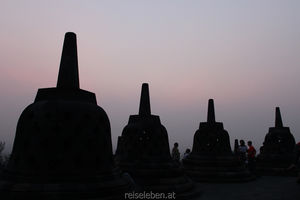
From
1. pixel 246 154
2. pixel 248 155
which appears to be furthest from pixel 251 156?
pixel 246 154

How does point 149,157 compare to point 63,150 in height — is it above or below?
below

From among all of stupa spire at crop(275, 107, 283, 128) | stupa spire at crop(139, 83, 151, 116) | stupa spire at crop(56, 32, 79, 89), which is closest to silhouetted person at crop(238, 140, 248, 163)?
stupa spire at crop(275, 107, 283, 128)

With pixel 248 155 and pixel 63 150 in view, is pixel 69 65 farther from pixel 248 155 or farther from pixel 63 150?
pixel 248 155

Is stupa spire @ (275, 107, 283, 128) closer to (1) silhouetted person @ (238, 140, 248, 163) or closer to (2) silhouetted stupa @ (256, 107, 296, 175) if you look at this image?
(2) silhouetted stupa @ (256, 107, 296, 175)

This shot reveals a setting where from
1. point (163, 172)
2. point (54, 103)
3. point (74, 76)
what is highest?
point (74, 76)

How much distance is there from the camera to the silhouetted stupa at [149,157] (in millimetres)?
10883

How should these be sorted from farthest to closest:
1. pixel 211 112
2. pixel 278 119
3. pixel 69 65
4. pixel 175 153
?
pixel 278 119 < pixel 211 112 < pixel 175 153 < pixel 69 65

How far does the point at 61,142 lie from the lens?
6.76 meters

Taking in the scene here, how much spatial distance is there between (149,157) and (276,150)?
11.8m

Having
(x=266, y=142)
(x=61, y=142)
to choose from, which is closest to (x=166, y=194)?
(x=61, y=142)

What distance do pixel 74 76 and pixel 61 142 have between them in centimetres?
191

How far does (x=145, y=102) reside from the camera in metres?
12.7

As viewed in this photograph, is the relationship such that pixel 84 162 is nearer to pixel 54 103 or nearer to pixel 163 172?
pixel 54 103

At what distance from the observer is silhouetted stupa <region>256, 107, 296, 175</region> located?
18.8 m
